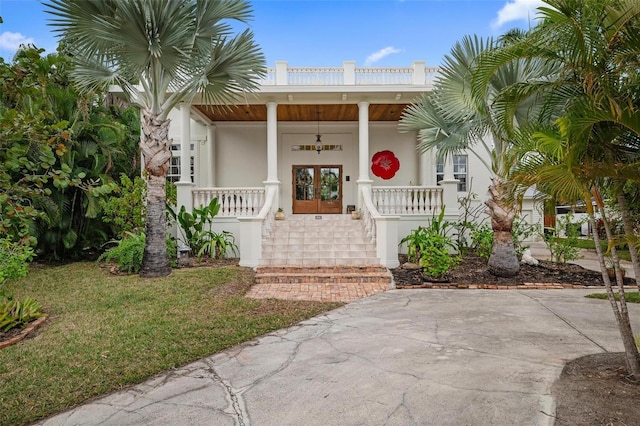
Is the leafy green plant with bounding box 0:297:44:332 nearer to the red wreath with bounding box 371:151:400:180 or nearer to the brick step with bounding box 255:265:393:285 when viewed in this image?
the brick step with bounding box 255:265:393:285

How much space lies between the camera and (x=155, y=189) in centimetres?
731

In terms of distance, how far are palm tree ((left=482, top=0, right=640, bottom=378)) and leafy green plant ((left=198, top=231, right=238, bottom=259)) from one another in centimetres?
748

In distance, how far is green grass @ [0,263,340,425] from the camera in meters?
Result: 3.05

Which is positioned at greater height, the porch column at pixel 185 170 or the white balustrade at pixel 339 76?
the white balustrade at pixel 339 76

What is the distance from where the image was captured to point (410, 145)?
13.2 metres

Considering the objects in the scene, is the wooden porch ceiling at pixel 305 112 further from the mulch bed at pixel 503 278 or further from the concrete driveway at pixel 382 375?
the concrete driveway at pixel 382 375

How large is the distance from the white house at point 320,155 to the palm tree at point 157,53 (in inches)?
91.8

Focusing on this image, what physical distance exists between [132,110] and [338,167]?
6.80 metres

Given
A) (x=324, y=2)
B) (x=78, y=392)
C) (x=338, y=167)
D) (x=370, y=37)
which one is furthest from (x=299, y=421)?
(x=370, y=37)

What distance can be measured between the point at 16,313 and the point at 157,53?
4380 millimetres

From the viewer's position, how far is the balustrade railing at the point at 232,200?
33.3 feet

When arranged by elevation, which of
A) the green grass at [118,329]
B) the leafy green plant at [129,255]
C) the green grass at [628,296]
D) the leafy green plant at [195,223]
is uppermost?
the leafy green plant at [195,223]

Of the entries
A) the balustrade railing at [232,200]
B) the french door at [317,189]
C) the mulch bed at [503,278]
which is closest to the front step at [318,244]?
the balustrade railing at [232,200]

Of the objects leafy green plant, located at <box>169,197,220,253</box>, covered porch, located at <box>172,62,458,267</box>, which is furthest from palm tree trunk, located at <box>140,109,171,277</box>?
leafy green plant, located at <box>169,197,220,253</box>
